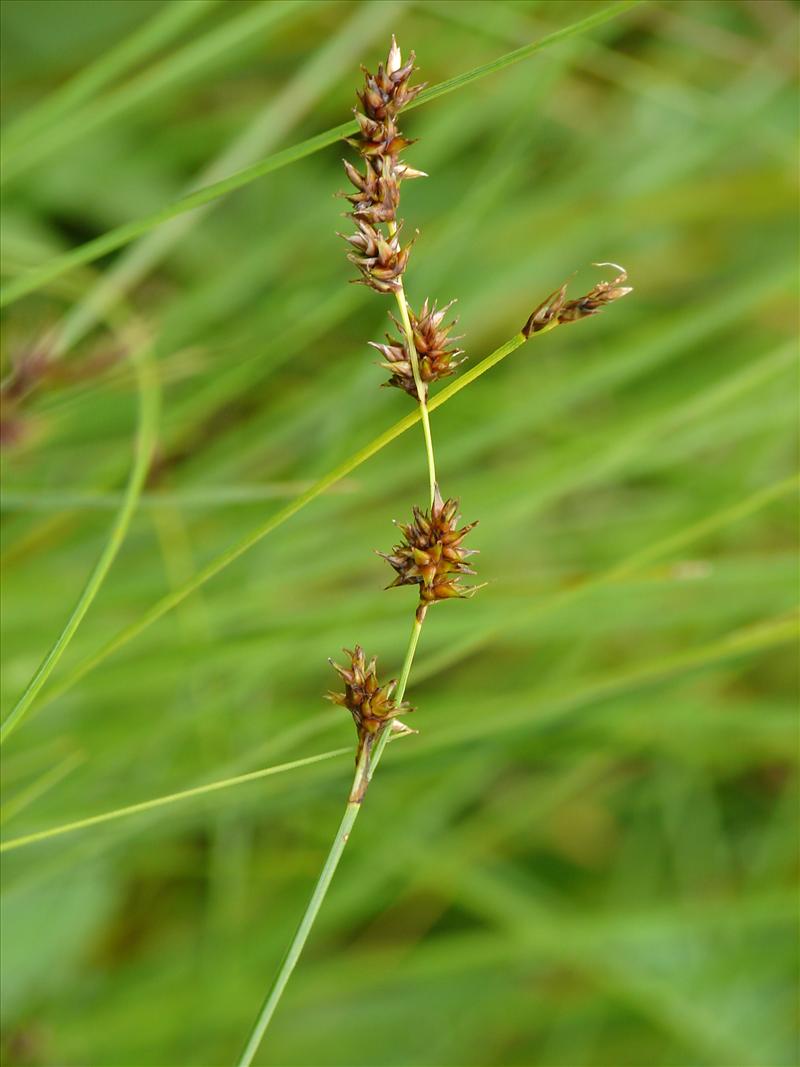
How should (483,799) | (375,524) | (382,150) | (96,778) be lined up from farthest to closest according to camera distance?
(483,799) → (375,524) → (96,778) → (382,150)

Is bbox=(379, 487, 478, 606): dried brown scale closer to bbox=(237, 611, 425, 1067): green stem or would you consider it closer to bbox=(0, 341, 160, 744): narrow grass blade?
bbox=(237, 611, 425, 1067): green stem

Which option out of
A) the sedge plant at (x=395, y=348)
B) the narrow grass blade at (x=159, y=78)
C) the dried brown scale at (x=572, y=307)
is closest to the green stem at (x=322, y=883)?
the sedge plant at (x=395, y=348)

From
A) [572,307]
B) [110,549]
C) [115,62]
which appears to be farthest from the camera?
[115,62]

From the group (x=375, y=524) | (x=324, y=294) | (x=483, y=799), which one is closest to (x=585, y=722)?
(x=375, y=524)

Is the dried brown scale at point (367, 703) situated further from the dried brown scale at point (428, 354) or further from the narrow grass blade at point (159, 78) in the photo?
the narrow grass blade at point (159, 78)

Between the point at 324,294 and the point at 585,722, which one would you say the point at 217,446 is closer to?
the point at 324,294

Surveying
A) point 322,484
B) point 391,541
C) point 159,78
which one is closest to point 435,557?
point 322,484

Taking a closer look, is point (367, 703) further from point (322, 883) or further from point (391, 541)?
point (391, 541)

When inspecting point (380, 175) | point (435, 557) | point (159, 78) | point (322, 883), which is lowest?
point (322, 883)
